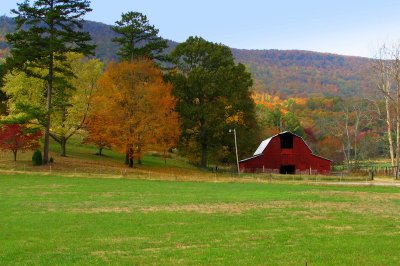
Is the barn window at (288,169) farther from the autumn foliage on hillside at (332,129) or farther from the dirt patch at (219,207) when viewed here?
the dirt patch at (219,207)

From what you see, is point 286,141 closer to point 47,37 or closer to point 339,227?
point 47,37

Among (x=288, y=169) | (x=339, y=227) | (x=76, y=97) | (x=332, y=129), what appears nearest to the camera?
(x=339, y=227)

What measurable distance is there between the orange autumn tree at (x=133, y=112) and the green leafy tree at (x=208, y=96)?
17.8 feet

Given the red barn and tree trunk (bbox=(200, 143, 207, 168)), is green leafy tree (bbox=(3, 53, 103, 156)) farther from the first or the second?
the red barn

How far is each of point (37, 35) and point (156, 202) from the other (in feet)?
94.9

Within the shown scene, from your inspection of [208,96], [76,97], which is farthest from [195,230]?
[208,96]

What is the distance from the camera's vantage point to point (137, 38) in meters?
63.9

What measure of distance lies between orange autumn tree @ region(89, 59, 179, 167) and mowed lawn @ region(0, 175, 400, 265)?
974 inches

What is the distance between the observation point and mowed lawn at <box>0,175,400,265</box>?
12.5m

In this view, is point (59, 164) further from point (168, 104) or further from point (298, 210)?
point (298, 210)

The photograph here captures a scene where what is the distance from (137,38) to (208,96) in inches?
493

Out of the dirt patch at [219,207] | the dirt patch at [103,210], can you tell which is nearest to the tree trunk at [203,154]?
the dirt patch at [219,207]

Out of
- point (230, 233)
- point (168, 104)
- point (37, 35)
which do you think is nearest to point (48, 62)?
point (37, 35)

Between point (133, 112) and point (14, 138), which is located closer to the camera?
point (14, 138)
